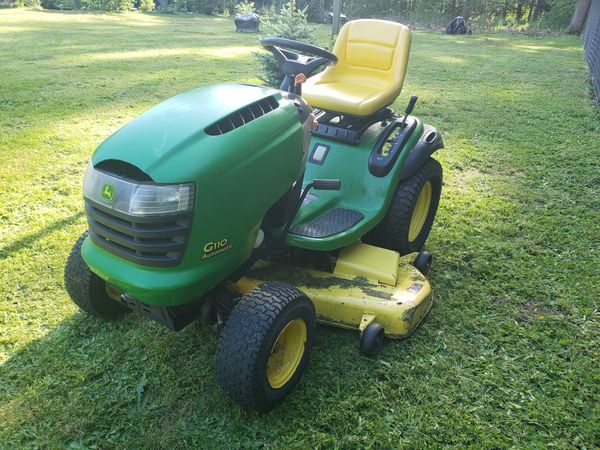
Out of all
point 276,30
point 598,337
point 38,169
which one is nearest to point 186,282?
point 598,337

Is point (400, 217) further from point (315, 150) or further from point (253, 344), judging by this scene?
point (253, 344)

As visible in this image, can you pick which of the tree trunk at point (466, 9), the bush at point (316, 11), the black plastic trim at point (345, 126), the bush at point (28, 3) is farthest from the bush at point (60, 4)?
the black plastic trim at point (345, 126)

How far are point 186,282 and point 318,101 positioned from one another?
1477 millimetres

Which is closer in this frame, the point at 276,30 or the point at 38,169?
the point at 38,169

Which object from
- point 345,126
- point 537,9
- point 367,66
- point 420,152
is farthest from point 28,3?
point 420,152

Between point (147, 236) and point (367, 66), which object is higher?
point (367, 66)

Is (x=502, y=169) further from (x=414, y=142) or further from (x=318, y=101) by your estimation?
(x=318, y=101)

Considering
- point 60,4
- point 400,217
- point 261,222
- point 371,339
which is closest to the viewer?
point 261,222

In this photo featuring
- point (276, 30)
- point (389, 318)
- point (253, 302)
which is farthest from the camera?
point (276, 30)

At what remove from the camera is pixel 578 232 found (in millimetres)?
3373

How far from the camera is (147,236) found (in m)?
1.66

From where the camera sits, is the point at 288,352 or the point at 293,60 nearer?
the point at 288,352

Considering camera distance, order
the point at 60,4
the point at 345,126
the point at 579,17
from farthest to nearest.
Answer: the point at 60,4 → the point at 579,17 → the point at 345,126

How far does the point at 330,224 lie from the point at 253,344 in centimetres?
88
